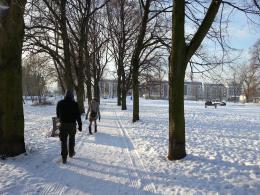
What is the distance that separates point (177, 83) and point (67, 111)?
9.79ft

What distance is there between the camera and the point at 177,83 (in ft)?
29.8

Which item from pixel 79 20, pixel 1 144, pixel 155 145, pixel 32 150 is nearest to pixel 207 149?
pixel 155 145

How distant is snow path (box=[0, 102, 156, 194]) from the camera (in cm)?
671

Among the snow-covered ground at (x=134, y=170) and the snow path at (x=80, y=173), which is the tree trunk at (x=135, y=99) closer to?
the snow-covered ground at (x=134, y=170)

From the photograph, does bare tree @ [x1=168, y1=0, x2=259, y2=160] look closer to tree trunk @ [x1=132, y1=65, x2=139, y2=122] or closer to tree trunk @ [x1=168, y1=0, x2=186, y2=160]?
tree trunk @ [x1=168, y1=0, x2=186, y2=160]

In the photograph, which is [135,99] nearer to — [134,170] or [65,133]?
[65,133]

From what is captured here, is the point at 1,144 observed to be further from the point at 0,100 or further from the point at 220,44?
the point at 220,44

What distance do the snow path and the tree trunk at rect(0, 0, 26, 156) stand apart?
0.50 meters

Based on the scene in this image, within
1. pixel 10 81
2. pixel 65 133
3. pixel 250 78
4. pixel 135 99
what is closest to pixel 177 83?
pixel 65 133

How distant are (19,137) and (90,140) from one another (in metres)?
4.19

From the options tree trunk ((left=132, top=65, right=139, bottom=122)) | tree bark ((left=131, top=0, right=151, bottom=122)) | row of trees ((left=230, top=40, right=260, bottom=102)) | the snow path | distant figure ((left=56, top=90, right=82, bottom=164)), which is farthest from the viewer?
row of trees ((left=230, top=40, right=260, bottom=102))

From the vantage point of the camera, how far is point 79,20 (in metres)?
25.1

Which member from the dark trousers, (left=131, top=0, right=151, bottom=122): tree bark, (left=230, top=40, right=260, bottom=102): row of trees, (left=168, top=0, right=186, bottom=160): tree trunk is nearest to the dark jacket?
the dark trousers

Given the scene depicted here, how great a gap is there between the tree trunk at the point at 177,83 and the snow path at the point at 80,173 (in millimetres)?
1136
